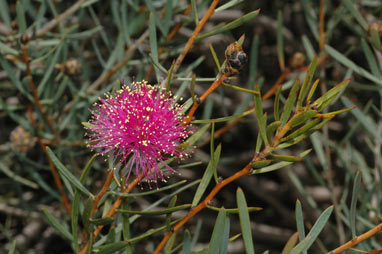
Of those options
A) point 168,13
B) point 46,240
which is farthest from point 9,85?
point 168,13

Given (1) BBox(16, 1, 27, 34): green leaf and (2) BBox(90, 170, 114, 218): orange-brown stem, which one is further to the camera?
(1) BBox(16, 1, 27, 34): green leaf

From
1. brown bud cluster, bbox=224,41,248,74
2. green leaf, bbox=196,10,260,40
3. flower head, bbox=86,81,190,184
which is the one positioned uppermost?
green leaf, bbox=196,10,260,40

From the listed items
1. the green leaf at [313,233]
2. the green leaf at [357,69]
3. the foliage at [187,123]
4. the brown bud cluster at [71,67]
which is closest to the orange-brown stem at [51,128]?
the foliage at [187,123]

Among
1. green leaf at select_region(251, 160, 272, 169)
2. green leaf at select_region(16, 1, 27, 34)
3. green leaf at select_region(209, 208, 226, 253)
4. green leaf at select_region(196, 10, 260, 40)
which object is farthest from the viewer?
green leaf at select_region(16, 1, 27, 34)

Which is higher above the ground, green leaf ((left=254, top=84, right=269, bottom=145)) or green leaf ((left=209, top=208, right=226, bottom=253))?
green leaf ((left=254, top=84, right=269, bottom=145))

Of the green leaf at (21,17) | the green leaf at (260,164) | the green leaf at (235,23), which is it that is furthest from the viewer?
the green leaf at (21,17)

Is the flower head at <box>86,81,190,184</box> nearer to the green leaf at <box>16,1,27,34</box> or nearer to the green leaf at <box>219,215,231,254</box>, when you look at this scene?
the green leaf at <box>219,215,231,254</box>

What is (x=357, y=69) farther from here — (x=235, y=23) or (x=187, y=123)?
(x=187, y=123)

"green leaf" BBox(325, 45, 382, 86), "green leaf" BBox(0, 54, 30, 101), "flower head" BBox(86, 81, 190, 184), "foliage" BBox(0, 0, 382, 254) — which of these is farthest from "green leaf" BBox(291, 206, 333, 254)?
"green leaf" BBox(0, 54, 30, 101)

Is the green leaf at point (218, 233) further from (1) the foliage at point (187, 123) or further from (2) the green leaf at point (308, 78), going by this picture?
(2) the green leaf at point (308, 78)
